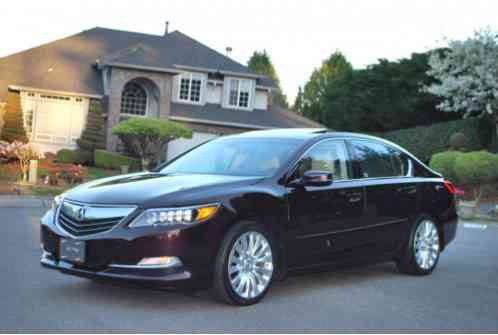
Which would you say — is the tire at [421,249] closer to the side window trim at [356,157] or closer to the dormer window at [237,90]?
the side window trim at [356,157]

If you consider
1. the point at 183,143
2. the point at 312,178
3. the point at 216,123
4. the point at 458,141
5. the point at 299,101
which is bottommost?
the point at 312,178

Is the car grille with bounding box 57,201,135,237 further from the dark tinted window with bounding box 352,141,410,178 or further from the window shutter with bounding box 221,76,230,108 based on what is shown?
the window shutter with bounding box 221,76,230,108

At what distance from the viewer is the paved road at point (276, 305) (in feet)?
19.3

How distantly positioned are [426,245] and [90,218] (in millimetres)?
4443

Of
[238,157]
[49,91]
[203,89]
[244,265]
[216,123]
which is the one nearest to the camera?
[244,265]

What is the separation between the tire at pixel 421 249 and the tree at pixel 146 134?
20.3 metres

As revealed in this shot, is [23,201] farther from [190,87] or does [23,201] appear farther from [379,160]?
[190,87]

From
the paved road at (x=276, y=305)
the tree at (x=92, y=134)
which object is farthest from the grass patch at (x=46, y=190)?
the tree at (x=92, y=134)

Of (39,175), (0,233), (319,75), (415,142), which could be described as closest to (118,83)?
(39,175)

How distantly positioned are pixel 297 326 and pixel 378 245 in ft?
8.25

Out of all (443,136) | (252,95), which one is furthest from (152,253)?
(252,95)

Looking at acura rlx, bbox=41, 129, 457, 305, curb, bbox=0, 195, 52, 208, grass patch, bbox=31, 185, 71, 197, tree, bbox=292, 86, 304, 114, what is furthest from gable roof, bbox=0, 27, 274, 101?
tree, bbox=292, 86, 304, 114

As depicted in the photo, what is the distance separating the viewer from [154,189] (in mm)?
6484

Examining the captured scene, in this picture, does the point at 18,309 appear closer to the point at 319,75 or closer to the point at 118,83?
the point at 118,83
